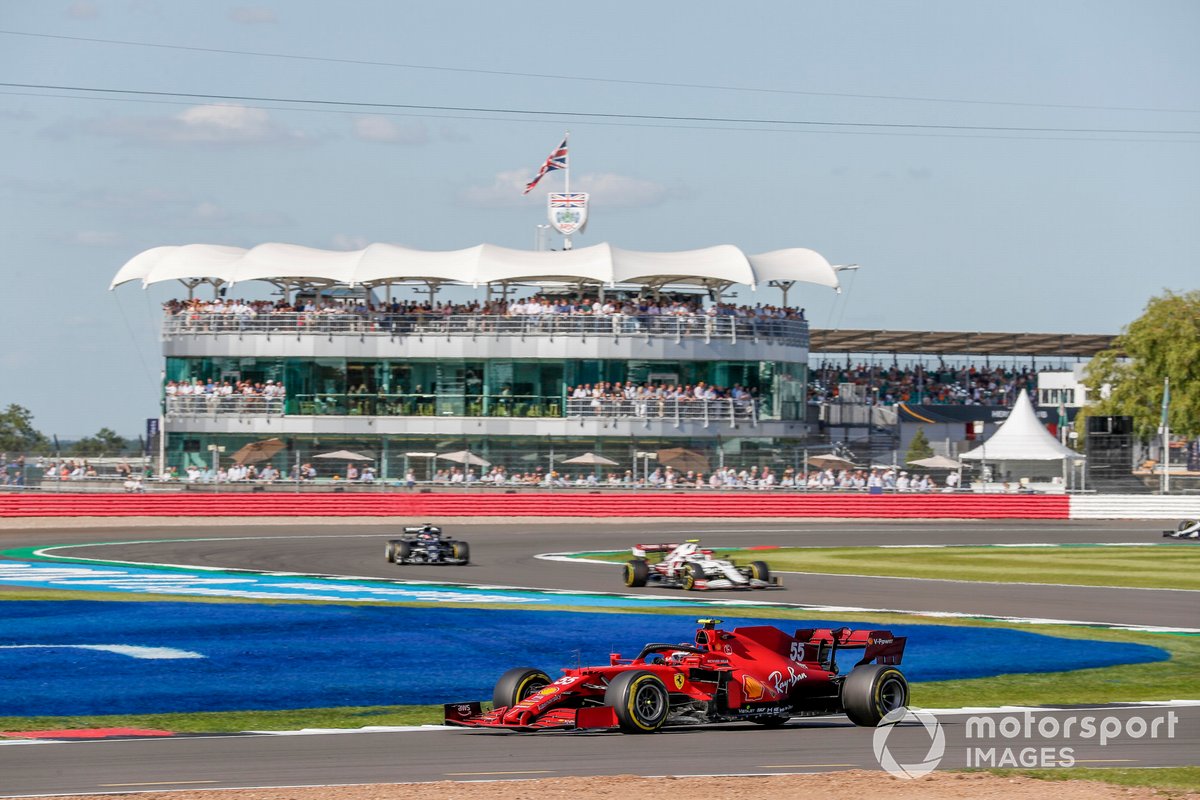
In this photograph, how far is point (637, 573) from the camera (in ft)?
94.8

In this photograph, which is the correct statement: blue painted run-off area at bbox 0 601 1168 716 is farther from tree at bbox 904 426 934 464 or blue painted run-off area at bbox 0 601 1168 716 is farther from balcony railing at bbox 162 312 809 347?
balcony railing at bbox 162 312 809 347

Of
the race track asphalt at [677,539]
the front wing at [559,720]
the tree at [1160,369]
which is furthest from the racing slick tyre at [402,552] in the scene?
the tree at [1160,369]

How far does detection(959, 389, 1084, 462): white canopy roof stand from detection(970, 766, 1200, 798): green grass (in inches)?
2021

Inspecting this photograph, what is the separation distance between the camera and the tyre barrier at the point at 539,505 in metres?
49.8

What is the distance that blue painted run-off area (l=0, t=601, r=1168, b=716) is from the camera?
16406 millimetres

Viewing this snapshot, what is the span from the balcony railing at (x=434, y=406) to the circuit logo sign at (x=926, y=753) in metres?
47.8

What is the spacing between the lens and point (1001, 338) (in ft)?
318

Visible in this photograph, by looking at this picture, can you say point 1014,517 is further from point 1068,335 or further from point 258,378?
point 1068,335

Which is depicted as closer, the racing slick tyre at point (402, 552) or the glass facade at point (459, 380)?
the racing slick tyre at point (402, 552)

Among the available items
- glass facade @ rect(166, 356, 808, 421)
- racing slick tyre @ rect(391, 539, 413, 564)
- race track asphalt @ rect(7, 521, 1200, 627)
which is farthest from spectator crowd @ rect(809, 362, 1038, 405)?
racing slick tyre @ rect(391, 539, 413, 564)

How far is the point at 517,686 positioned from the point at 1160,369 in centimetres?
7517

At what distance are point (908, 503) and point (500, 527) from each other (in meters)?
15.8

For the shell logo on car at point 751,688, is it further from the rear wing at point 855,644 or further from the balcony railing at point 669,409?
the balcony railing at point 669,409

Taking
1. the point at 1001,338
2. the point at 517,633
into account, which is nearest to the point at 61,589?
the point at 517,633
